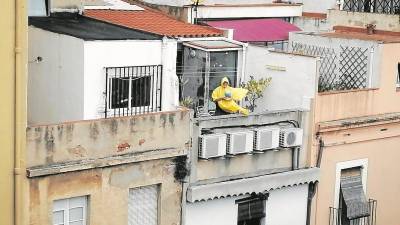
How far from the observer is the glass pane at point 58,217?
60.7 ft

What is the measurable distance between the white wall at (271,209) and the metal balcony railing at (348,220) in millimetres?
1109

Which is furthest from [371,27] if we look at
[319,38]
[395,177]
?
[395,177]

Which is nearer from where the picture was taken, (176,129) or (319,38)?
(176,129)

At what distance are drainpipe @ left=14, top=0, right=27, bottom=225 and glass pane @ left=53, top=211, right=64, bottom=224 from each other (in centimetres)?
86

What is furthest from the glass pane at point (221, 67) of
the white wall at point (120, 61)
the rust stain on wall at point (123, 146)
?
the rust stain on wall at point (123, 146)

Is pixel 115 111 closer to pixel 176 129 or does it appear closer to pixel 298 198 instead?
pixel 176 129

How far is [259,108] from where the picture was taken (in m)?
23.8

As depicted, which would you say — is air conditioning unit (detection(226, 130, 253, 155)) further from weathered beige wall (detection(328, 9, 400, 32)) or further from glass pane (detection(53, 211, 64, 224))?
weathered beige wall (detection(328, 9, 400, 32))

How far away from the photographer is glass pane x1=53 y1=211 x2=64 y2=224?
18.5 meters

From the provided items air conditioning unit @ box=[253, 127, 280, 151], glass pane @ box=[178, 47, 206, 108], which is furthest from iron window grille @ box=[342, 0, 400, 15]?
glass pane @ box=[178, 47, 206, 108]

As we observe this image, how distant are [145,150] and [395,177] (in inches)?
349

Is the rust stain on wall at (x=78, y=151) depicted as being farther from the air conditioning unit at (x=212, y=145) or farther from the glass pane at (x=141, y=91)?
the air conditioning unit at (x=212, y=145)

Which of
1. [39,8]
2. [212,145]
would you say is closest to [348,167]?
[212,145]

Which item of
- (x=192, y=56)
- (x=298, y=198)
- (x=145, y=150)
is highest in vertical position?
(x=192, y=56)
